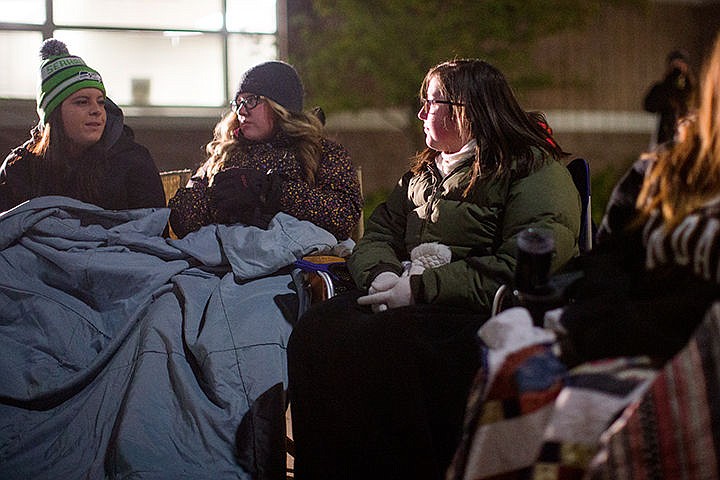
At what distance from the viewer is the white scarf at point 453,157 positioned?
8.07 ft

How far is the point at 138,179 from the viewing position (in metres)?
2.85

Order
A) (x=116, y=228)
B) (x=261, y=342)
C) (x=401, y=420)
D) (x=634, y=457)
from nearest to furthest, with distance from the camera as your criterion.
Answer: (x=634, y=457)
(x=401, y=420)
(x=261, y=342)
(x=116, y=228)

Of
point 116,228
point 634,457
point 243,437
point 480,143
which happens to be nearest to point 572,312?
point 634,457

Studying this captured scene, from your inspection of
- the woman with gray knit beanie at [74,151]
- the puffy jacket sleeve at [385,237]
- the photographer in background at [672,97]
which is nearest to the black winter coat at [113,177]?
the woman with gray knit beanie at [74,151]

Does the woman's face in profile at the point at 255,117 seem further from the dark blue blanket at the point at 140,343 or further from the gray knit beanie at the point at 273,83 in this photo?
the dark blue blanket at the point at 140,343

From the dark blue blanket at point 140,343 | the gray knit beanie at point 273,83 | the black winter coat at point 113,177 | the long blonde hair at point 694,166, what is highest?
the gray knit beanie at point 273,83

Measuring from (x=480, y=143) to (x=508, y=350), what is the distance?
3.26 ft

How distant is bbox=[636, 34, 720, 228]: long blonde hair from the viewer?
5.00ft

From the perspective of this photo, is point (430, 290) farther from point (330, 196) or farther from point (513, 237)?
point (330, 196)

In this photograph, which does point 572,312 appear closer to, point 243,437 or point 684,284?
point 684,284

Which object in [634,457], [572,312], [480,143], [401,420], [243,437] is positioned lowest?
[243,437]

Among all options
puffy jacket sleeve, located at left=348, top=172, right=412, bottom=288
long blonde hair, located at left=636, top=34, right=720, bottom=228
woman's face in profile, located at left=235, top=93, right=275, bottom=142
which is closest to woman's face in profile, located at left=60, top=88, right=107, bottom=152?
woman's face in profile, located at left=235, top=93, right=275, bottom=142

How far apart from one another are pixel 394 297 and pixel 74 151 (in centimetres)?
112

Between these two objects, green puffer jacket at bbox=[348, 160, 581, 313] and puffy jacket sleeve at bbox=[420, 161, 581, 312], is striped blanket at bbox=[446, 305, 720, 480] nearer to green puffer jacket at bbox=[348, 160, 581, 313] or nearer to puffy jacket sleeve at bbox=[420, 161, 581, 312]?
green puffer jacket at bbox=[348, 160, 581, 313]
